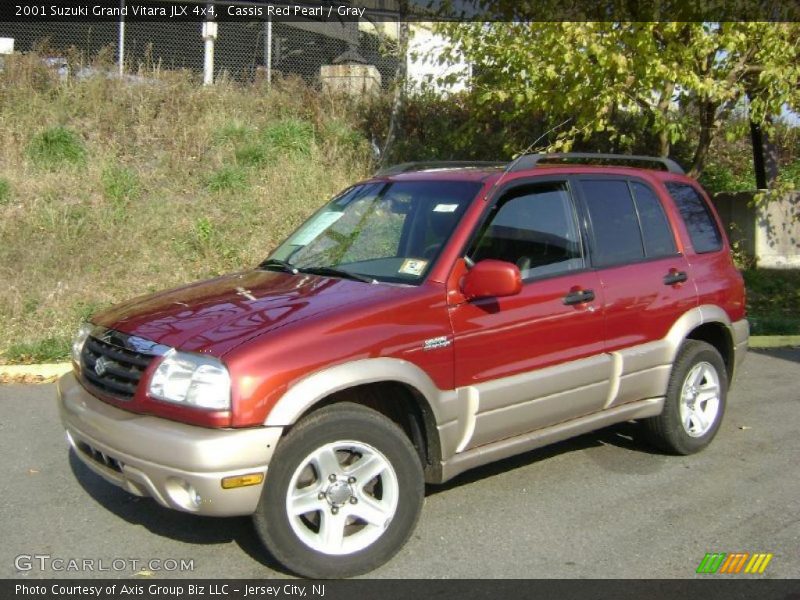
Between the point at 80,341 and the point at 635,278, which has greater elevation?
the point at 635,278

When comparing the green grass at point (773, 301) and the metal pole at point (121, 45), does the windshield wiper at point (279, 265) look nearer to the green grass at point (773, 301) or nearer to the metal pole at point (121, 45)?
the green grass at point (773, 301)

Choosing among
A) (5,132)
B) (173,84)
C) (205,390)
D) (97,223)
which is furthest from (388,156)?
(205,390)

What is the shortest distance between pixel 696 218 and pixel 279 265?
2.95m

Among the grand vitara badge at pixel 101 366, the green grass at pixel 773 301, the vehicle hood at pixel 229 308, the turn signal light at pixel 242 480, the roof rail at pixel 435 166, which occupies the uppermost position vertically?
the roof rail at pixel 435 166

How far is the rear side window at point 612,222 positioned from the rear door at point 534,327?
17 cm

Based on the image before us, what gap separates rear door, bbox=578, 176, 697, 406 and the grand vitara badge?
2.77 meters

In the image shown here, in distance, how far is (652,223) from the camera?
213 inches

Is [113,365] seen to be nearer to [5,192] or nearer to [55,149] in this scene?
[5,192]

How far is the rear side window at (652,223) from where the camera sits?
5.32 m

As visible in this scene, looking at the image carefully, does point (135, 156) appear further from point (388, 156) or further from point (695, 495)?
point (695, 495)

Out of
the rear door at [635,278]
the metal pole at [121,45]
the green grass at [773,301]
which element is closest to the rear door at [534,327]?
the rear door at [635,278]

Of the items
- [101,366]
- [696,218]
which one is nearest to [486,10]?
[696,218]

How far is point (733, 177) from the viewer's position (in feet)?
50.5
